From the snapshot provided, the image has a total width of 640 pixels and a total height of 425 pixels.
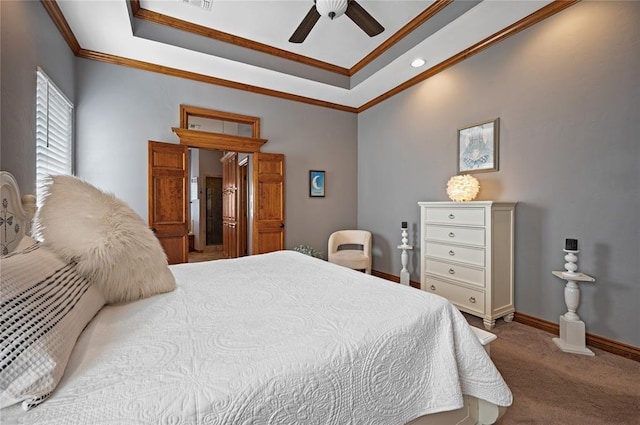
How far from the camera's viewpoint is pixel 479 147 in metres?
2.81

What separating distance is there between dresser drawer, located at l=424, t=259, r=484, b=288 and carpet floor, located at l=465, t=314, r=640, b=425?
20.0 inches

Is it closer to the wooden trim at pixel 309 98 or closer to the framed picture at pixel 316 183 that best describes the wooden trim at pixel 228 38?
the wooden trim at pixel 309 98

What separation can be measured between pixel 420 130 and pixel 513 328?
2.40 metres

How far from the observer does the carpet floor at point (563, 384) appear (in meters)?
1.42

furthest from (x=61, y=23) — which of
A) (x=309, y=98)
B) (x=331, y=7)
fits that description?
(x=309, y=98)

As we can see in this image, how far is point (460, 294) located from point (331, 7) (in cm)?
277

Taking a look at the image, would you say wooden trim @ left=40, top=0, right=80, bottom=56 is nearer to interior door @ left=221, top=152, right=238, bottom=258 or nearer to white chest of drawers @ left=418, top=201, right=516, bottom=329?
interior door @ left=221, top=152, right=238, bottom=258

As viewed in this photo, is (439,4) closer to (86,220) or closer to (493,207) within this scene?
(493,207)

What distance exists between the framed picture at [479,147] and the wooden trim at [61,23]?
380 cm

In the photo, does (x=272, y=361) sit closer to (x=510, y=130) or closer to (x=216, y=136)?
(x=510, y=130)

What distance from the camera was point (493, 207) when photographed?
2338 millimetres

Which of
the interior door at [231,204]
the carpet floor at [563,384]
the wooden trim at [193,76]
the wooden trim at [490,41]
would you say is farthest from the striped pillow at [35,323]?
the interior door at [231,204]

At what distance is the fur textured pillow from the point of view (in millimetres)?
1010

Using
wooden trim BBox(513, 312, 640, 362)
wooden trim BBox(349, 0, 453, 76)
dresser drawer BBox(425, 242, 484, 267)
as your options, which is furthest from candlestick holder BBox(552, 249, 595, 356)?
wooden trim BBox(349, 0, 453, 76)
